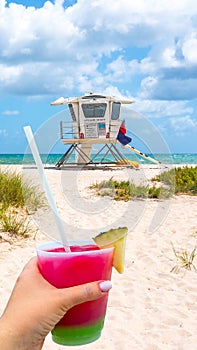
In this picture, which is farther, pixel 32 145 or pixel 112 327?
pixel 112 327

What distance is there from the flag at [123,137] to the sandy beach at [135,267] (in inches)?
4.1

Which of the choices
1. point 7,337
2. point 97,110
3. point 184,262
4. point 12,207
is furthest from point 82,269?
point 12,207

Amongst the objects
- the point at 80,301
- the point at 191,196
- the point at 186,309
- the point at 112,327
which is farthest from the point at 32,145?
the point at 191,196

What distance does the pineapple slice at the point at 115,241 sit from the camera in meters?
1.41

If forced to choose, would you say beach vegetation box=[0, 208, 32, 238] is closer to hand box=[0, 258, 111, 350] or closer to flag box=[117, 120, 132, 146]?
flag box=[117, 120, 132, 146]

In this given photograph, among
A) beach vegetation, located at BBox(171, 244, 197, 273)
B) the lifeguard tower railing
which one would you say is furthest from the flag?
beach vegetation, located at BBox(171, 244, 197, 273)

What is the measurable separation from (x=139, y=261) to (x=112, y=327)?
185 centimetres

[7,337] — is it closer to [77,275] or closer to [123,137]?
[77,275]

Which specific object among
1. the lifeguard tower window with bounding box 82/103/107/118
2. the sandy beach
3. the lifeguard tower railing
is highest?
the lifeguard tower window with bounding box 82/103/107/118

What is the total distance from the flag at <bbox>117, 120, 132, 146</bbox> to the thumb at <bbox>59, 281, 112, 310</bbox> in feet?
1.55

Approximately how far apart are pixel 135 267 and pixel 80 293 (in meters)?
4.28

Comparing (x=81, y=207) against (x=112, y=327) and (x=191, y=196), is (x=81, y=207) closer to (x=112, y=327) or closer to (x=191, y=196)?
(x=112, y=327)

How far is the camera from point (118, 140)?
5.39 ft

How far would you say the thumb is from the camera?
134cm
